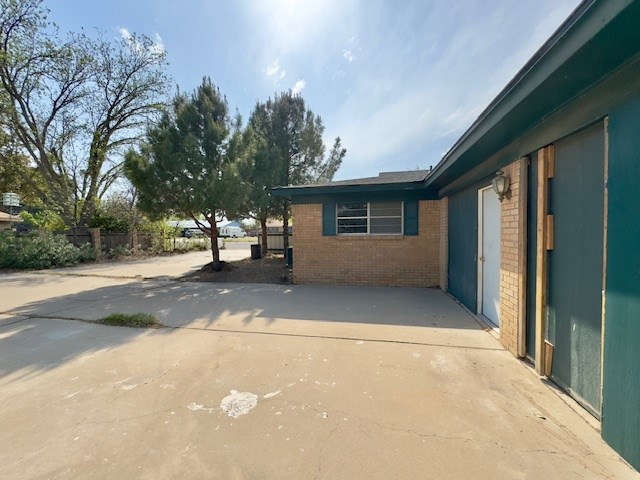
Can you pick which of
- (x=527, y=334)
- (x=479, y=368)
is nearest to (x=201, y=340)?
(x=479, y=368)

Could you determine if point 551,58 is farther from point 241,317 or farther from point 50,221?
point 50,221

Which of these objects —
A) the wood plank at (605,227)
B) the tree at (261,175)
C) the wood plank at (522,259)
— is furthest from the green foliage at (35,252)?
the wood plank at (605,227)

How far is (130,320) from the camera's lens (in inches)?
193

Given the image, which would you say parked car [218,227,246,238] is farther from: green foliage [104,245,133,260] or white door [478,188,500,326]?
white door [478,188,500,326]

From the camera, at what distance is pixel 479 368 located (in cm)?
315

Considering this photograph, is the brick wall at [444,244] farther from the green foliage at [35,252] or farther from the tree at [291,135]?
the green foliage at [35,252]

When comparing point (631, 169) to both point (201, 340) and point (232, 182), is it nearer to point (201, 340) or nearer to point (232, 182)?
point (201, 340)

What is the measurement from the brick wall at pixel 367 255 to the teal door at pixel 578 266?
4.59 m

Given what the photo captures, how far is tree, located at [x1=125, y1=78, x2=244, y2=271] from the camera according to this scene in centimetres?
891

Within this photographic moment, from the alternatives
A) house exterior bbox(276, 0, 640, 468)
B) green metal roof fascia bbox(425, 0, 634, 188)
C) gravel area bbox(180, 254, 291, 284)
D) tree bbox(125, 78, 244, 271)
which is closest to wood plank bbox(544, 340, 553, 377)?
house exterior bbox(276, 0, 640, 468)

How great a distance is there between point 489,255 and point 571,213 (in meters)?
2.11

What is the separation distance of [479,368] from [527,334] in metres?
0.76

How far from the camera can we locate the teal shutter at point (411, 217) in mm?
7485

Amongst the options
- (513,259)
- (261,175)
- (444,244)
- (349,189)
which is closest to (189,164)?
(261,175)
